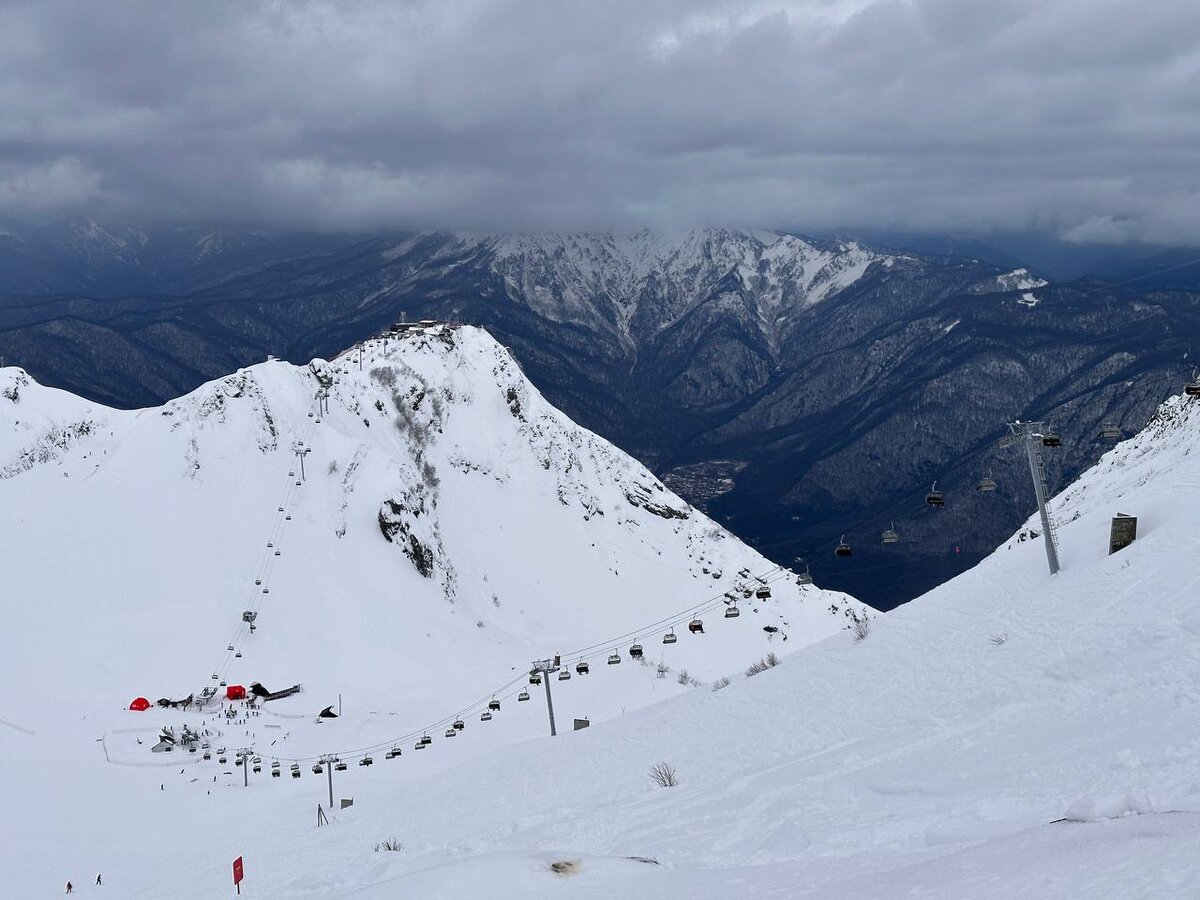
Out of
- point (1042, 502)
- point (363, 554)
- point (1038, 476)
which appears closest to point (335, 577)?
point (363, 554)

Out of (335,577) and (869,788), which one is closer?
(869,788)

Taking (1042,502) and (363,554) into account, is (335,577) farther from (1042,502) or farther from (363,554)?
(1042,502)

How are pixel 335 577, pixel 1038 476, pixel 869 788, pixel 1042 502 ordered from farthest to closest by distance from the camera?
pixel 335 577 → pixel 1038 476 → pixel 1042 502 → pixel 869 788

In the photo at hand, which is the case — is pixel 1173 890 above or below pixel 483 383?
below

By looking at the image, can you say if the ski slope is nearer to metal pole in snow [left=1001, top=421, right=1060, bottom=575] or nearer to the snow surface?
the snow surface

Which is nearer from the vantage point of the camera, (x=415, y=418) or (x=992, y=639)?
(x=992, y=639)

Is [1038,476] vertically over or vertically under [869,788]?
over

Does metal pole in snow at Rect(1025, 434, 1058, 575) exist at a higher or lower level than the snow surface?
higher

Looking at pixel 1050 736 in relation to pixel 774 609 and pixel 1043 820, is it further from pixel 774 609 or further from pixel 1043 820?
pixel 774 609

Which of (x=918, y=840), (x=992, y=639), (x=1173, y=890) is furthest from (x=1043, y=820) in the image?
(x=992, y=639)

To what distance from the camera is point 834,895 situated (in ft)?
35.8

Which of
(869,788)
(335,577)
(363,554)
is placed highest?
(363,554)

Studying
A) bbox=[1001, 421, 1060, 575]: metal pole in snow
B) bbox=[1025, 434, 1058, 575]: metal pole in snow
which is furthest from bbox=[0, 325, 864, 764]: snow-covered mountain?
bbox=[1025, 434, 1058, 575]: metal pole in snow

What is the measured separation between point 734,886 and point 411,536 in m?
96.3
